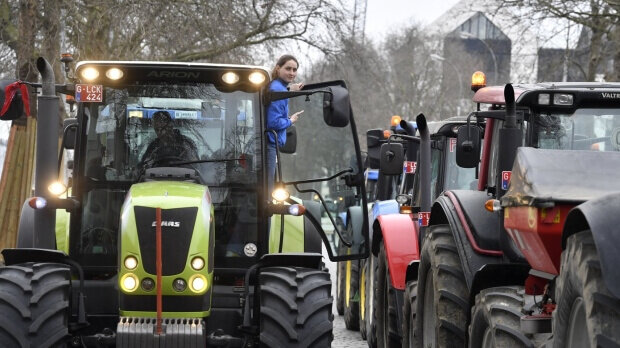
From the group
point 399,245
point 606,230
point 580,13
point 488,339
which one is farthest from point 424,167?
point 580,13

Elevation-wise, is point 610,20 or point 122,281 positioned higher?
point 610,20

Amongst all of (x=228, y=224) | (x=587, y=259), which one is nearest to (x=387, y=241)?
(x=228, y=224)

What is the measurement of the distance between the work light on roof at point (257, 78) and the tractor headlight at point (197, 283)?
1.45 metres

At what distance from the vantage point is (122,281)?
8289mm

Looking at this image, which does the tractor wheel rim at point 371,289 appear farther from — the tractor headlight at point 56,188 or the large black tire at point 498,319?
the large black tire at point 498,319

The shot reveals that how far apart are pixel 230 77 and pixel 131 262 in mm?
1502

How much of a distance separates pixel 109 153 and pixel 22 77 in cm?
1234

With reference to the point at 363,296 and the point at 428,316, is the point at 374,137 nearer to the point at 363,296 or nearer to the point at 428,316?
the point at 363,296

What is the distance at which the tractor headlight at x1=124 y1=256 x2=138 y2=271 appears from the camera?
8.24 meters

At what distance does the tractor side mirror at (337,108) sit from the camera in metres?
8.55

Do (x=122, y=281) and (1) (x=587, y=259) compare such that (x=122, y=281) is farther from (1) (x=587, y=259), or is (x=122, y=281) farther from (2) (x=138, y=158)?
(1) (x=587, y=259)

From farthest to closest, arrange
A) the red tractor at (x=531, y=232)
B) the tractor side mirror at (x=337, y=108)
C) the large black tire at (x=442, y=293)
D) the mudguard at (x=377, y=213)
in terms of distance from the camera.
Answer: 1. the mudguard at (x=377, y=213)
2. the tractor side mirror at (x=337, y=108)
3. the large black tire at (x=442, y=293)
4. the red tractor at (x=531, y=232)

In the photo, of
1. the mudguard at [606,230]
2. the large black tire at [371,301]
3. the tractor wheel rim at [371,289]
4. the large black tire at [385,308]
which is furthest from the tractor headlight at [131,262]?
the tractor wheel rim at [371,289]

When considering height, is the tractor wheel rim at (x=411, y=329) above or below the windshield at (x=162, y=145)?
below
